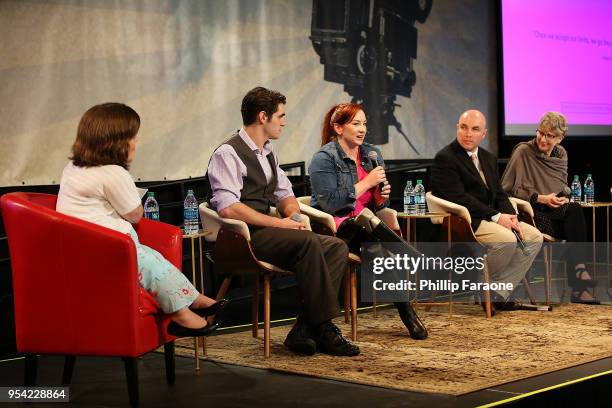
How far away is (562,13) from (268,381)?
18.7 ft

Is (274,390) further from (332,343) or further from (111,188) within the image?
(111,188)

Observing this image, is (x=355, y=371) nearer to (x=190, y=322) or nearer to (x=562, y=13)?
(x=190, y=322)

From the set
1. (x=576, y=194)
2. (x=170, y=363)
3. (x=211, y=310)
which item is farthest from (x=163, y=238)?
(x=576, y=194)

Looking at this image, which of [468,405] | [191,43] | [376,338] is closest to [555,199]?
[376,338]

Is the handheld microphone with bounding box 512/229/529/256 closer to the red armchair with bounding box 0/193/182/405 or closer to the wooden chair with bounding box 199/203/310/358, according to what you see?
the wooden chair with bounding box 199/203/310/358

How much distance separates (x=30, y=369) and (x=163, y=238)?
2.33ft

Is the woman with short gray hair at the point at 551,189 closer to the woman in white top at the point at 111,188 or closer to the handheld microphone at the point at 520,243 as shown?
the handheld microphone at the point at 520,243

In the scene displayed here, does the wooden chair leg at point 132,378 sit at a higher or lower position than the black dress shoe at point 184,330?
lower

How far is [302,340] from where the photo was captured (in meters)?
4.20

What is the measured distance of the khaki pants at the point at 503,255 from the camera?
17.6 ft

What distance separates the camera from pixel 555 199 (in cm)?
584

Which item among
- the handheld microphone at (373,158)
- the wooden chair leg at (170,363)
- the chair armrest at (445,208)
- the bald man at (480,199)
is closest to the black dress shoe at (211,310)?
the wooden chair leg at (170,363)

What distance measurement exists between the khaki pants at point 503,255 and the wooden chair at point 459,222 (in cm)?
6

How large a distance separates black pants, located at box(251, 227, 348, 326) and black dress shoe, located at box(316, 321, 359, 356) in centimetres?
7
